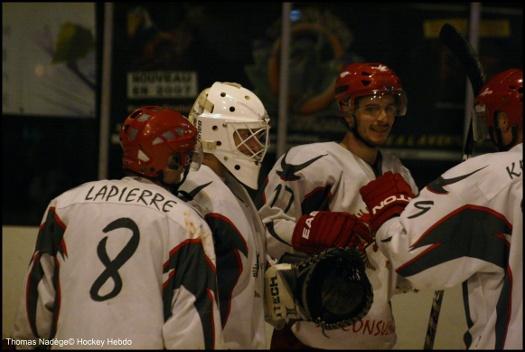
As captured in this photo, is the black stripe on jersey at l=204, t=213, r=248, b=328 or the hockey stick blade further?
the hockey stick blade

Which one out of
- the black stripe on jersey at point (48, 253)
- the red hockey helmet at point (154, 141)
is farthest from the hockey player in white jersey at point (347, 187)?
the black stripe on jersey at point (48, 253)

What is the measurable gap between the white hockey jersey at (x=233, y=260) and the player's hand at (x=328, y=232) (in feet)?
0.92

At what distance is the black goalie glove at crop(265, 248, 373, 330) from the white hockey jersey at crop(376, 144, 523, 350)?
32 centimetres

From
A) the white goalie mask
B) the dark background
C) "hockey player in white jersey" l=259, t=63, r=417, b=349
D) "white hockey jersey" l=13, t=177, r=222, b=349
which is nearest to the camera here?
"white hockey jersey" l=13, t=177, r=222, b=349

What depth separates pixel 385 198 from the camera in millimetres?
2525

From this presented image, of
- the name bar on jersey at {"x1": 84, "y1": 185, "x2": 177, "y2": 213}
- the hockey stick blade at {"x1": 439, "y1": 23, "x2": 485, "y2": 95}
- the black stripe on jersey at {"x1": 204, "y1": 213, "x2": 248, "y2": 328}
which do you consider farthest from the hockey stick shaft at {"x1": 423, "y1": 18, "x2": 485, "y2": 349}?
the name bar on jersey at {"x1": 84, "y1": 185, "x2": 177, "y2": 213}

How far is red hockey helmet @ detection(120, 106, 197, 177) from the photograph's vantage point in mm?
2268

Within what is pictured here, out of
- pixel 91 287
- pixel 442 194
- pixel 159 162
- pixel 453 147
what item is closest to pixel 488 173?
pixel 442 194

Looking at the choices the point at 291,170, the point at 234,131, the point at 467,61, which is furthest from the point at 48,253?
the point at 467,61

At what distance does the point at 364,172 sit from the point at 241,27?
1897 mm

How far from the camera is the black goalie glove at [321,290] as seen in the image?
2.58 meters

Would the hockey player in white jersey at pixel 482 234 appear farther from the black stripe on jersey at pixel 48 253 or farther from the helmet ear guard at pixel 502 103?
the black stripe on jersey at pixel 48 253

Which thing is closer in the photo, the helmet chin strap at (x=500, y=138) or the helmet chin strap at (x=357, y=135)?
the helmet chin strap at (x=500, y=138)

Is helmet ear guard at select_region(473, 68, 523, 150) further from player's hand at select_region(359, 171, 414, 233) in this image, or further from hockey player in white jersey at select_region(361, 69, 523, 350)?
player's hand at select_region(359, 171, 414, 233)
